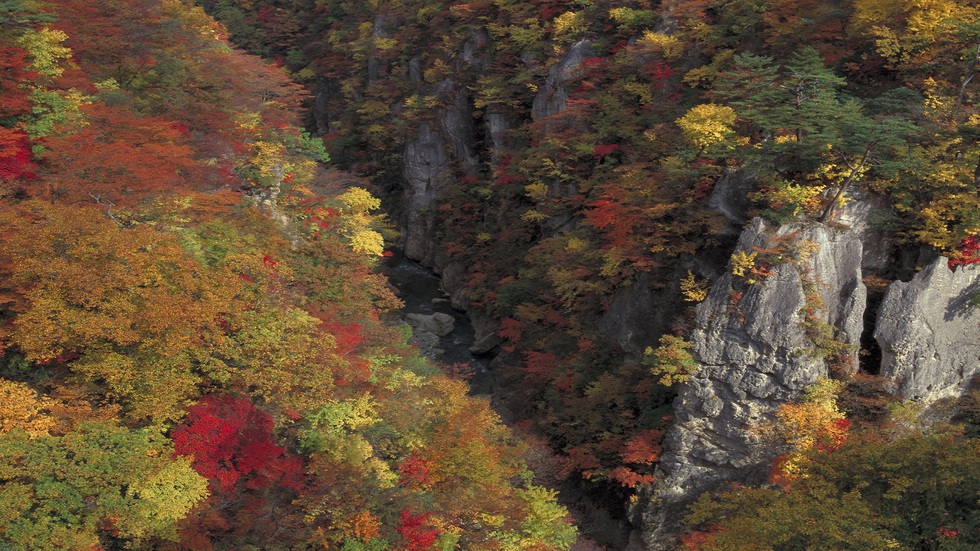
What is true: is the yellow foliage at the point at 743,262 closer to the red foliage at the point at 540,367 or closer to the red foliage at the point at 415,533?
the red foliage at the point at 540,367

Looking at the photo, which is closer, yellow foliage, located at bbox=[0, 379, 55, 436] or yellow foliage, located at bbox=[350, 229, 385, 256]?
yellow foliage, located at bbox=[0, 379, 55, 436]

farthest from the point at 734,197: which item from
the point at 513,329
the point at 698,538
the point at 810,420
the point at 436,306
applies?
the point at 436,306

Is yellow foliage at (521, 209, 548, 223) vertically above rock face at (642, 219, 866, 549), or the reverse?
rock face at (642, 219, 866, 549)

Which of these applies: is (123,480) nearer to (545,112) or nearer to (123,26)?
(123,26)

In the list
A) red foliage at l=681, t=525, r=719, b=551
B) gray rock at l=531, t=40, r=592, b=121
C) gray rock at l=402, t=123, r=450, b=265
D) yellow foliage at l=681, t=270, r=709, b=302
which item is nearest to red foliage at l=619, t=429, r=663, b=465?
red foliage at l=681, t=525, r=719, b=551

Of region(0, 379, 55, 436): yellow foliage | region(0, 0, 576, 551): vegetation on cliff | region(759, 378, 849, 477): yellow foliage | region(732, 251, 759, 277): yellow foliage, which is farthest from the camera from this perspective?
region(732, 251, 759, 277): yellow foliage

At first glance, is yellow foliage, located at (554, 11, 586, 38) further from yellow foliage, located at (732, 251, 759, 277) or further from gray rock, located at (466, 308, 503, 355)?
yellow foliage, located at (732, 251, 759, 277)

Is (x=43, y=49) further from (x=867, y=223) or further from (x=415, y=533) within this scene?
(x=867, y=223)

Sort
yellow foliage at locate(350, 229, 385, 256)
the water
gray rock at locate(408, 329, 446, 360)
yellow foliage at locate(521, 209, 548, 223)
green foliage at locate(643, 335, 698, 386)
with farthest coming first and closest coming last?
gray rock at locate(408, 329, 446, 360)
the water
yellow foliage at locate(521, 209, 548, 223)
yellow foliage at locate(350, 229, 385, 256)
green foliage at locate(643, 335, 698, 386)
